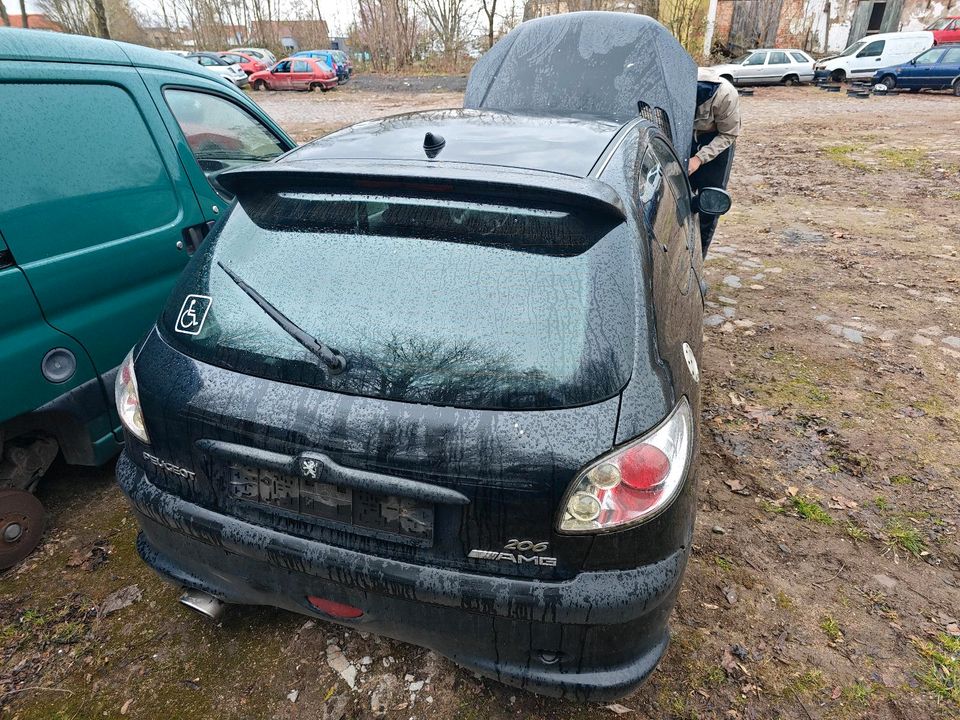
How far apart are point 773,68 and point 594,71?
2252 cm

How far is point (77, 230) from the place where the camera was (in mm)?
2559

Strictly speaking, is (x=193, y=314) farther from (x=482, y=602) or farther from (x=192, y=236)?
(x=192, y=236)

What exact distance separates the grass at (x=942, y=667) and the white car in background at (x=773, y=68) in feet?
80.2

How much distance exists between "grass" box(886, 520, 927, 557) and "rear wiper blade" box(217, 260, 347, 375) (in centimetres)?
262

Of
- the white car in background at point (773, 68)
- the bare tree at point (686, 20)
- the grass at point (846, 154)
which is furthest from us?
the bare tree at point (686, 20)

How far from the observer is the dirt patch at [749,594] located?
2.04 metres

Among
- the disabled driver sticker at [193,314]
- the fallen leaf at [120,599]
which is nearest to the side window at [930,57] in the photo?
the disabled driver sticker at [193,314]

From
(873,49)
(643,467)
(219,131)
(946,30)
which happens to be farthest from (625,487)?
(946,30)

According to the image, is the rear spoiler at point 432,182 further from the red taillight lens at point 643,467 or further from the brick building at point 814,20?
the brick building at point 814,20

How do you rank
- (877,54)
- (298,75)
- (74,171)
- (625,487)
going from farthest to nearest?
(298,75)
(877,54)
(74,171)
(625,487)

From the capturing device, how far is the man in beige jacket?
16.1ft

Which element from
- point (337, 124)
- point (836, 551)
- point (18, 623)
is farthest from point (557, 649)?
point (337, 124)

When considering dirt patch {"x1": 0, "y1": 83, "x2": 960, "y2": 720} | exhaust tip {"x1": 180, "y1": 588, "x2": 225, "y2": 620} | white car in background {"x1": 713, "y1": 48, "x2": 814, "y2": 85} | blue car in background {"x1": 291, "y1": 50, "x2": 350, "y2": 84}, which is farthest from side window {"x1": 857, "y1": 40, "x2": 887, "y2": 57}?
exhaust tip {"x1": 180, "y1": 588, "x2": 225, "y2": 620}

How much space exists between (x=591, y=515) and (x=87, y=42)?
311cm
